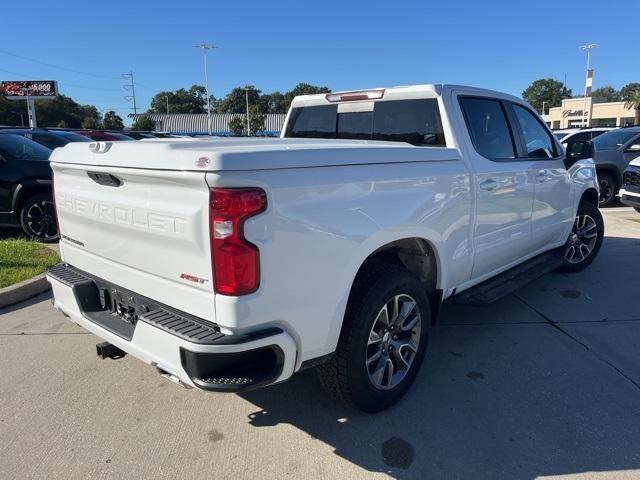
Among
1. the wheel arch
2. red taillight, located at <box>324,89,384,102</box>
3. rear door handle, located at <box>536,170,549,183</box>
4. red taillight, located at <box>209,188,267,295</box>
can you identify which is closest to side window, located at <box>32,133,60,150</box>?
red taillight, located at <box>324,89,384,102</box>

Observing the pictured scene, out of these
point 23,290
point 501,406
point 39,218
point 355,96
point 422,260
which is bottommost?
point 501,406

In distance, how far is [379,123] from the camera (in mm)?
4105

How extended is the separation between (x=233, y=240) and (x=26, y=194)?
6.26 metres

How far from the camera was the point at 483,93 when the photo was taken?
13.3 ft

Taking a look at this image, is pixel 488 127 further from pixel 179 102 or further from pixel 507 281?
pixel 179 102

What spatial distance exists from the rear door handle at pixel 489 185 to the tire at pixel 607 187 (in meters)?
9.04

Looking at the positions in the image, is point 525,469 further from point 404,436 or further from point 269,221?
A: point 269,221

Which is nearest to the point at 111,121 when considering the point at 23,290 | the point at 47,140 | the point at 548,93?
the point at 47,140

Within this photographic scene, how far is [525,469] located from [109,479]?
2.11 metres

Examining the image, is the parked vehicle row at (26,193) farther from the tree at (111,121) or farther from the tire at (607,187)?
the tree at (111,121)

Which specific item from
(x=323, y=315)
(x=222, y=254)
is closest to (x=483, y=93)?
(x=323, y=315)

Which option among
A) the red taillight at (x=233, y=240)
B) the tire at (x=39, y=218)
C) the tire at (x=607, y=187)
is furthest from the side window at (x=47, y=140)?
the tire at (x=607, y=187)

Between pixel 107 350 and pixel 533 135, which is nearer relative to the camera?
pixel 107 350

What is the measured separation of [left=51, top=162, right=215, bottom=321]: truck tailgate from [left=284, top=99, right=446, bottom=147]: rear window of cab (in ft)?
6.85
